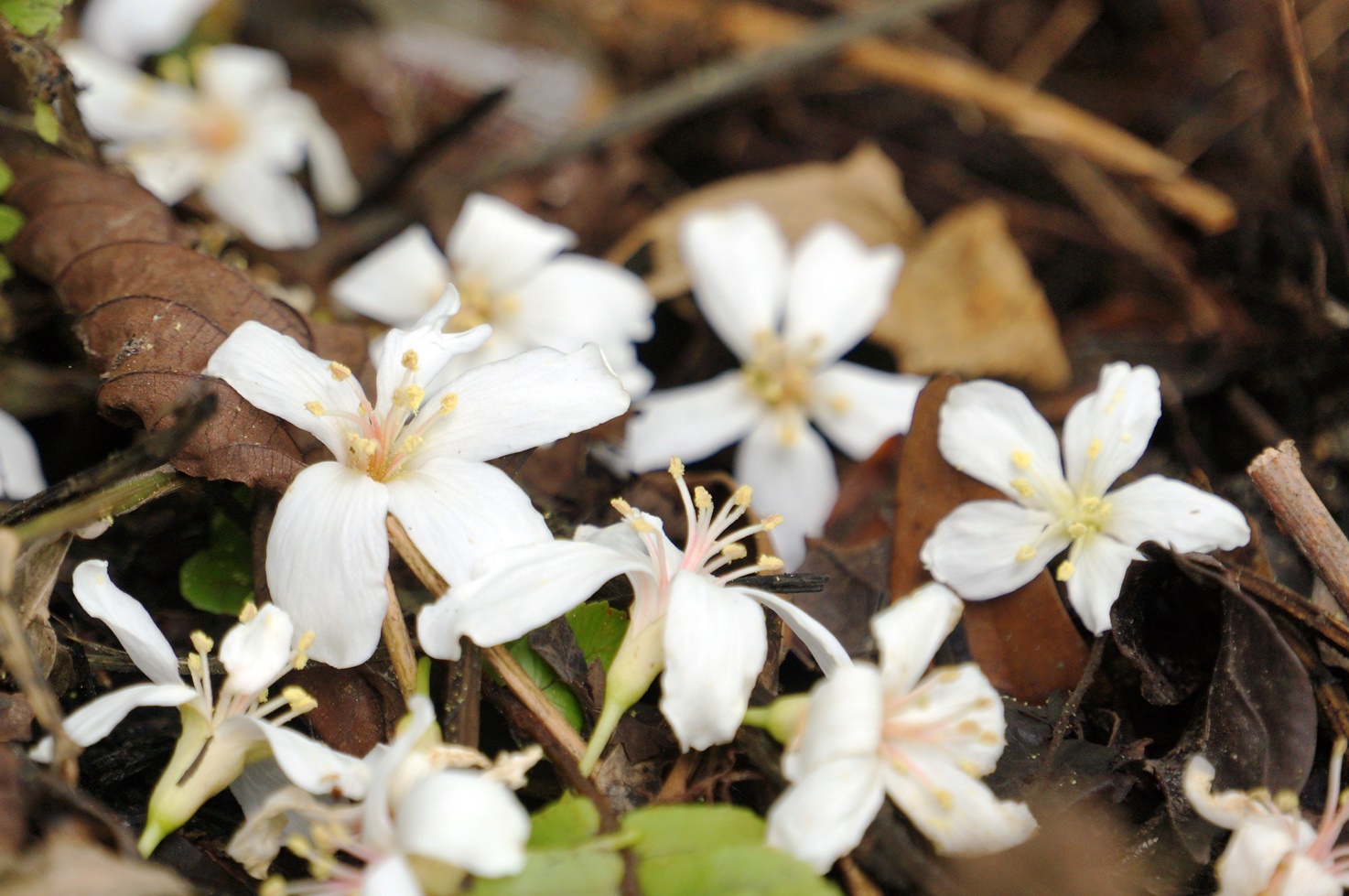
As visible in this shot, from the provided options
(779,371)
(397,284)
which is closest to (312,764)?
(397,284)

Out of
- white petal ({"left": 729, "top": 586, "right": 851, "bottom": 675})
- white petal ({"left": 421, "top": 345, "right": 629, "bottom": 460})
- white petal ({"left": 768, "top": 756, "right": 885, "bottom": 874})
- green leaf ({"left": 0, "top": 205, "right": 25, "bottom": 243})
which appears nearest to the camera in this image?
white petal ({"left": 768, "top": 756, "right": 885, "bottom": 874})

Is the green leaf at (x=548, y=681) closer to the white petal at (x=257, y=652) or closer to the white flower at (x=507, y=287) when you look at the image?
the white petal at (x=257, y=652)

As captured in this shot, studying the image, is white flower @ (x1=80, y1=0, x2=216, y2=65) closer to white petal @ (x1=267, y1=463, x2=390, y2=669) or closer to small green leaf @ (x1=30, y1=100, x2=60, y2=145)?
small green leaf @ (x1=30, y1=100, x2=60, y2=145)

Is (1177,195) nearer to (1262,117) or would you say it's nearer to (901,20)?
(1262,117)

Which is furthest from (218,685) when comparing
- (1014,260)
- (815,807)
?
(1014,260)

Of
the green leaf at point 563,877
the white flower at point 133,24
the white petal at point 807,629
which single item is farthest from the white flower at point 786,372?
the white flower at point 133,24

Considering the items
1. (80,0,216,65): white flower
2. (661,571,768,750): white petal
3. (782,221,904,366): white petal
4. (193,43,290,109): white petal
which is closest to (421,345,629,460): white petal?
(661,571,768,750): white petal

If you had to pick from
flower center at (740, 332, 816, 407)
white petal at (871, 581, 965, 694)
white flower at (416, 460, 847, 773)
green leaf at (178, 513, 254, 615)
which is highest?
white petal at (871, 581, 965, 694)
